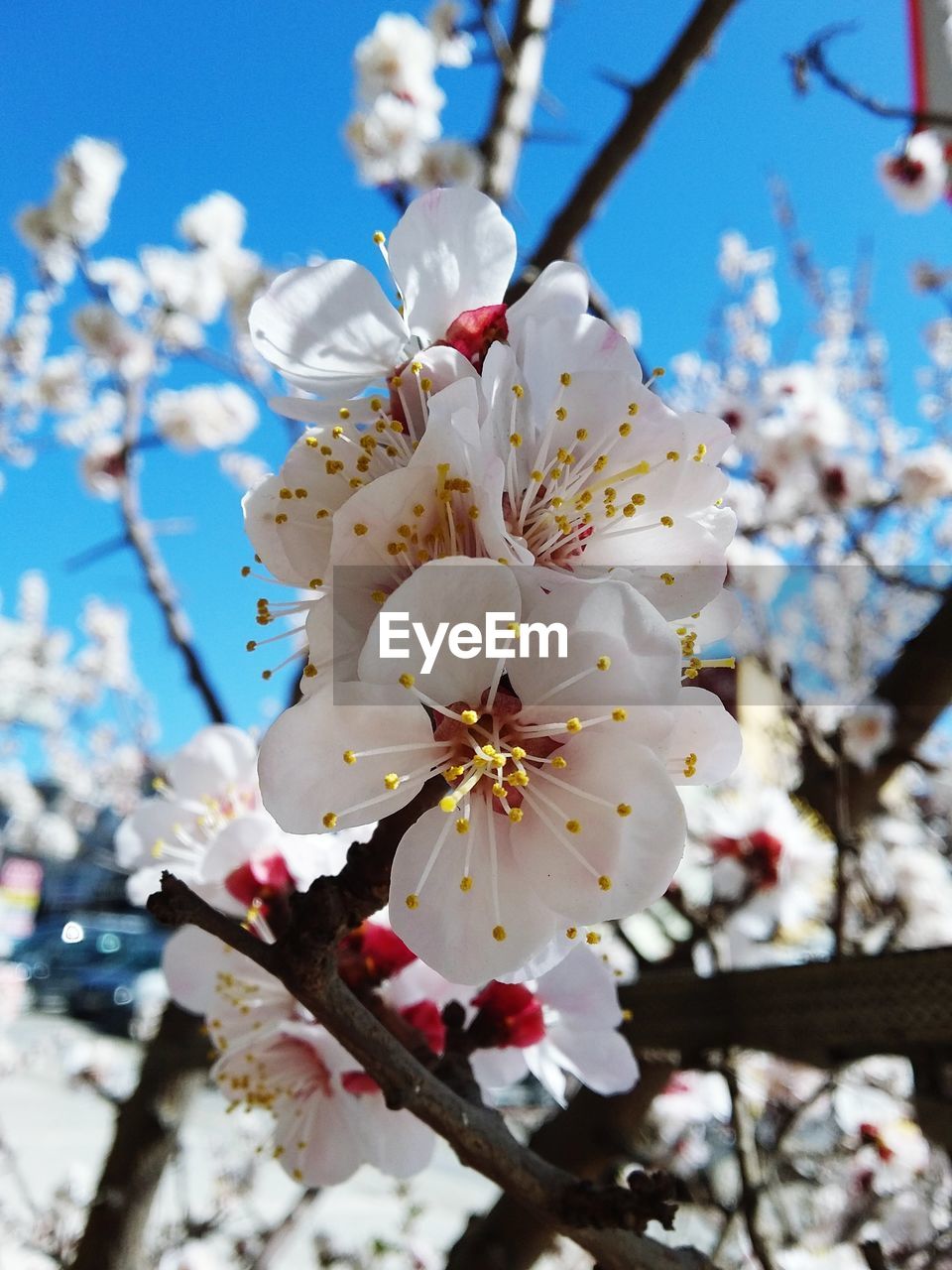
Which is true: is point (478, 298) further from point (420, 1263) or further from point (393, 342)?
point (420, 1263)

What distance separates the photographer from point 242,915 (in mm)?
602

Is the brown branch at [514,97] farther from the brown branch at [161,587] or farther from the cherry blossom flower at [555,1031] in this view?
the cherry blossom flower at [555,1031]

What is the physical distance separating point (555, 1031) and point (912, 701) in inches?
49.1

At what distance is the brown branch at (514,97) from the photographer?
1708 millimetres

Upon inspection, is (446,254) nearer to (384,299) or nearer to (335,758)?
(384,299)

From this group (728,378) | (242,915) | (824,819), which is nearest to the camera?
(242,915)

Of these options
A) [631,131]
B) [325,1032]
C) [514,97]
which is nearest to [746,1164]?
[325,1032]

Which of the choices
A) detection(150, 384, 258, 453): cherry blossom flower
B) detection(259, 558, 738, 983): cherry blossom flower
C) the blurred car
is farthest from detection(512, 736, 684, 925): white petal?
the blurred car

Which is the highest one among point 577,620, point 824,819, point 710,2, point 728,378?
point 728,378

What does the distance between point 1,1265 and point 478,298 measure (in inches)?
93.6

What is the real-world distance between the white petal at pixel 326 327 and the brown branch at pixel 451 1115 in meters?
0.26

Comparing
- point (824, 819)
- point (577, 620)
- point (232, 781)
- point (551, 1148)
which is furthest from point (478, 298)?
point (824, 819)

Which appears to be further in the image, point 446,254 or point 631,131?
point 631,131

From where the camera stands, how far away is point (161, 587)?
162cm
